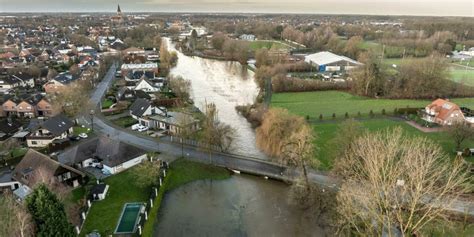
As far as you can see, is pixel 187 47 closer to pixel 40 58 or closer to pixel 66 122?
pixel 40 58

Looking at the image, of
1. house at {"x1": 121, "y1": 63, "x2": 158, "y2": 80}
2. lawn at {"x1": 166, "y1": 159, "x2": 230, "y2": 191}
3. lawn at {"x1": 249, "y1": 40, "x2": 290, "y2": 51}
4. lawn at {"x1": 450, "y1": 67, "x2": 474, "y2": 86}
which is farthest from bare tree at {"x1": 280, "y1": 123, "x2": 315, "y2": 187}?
lawn at {"x1": 249, "y1": 40, "x2": 290, "y2": 51}

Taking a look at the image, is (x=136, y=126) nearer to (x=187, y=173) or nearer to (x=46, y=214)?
(x=187, y=173)

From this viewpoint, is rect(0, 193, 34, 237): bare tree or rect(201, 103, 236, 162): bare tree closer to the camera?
rect(0, 193, 34, 237): bare tree

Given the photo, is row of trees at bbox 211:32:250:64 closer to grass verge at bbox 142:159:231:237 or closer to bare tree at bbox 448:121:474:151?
grass verge at bbox 142:159:231:237

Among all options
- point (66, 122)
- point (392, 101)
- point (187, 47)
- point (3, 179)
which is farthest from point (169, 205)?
point (187, 47)

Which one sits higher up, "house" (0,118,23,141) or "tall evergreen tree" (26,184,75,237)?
"tall evergreen tree" (26,184,75,237)

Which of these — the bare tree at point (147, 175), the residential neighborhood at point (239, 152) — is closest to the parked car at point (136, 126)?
the residential neighborhood at point (239, 152)

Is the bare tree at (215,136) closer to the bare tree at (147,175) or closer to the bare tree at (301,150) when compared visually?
the bare tree at (147,175)

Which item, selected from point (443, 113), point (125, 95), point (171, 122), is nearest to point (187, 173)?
point (171, 122)
